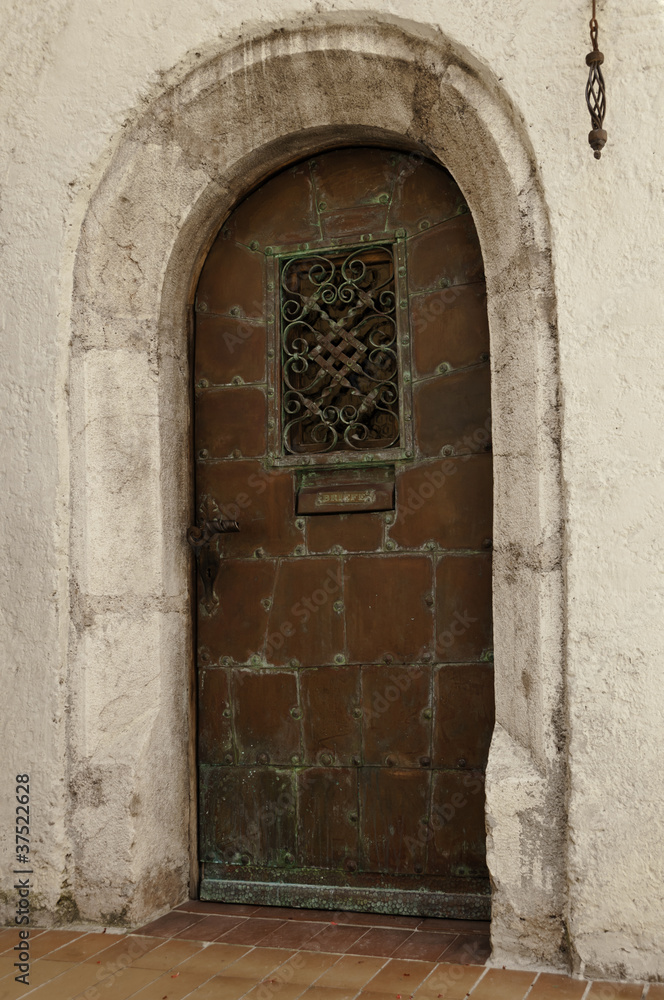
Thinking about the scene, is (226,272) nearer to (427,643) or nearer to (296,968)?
(427,643)

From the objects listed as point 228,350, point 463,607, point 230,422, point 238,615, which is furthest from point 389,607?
point 228,350

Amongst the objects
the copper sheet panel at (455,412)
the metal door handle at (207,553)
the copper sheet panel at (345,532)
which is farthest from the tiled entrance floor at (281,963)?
the copper sheet panel at (455,412)

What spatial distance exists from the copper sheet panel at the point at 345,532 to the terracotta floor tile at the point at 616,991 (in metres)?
1.50

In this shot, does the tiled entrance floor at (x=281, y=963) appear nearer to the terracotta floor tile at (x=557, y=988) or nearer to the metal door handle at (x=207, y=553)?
the terracotta floor tile at (x=557, y=988)

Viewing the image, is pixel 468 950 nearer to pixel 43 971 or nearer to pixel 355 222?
pixel 43 971

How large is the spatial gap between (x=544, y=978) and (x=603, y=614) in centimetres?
104

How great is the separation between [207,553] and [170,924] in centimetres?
129

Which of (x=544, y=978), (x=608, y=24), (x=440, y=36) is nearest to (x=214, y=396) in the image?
(x=440, y=36)

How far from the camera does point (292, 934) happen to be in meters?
3.11

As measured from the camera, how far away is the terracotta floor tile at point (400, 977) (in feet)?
8.70

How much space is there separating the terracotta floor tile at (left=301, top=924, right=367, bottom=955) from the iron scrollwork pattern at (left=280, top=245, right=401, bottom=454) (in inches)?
63.6

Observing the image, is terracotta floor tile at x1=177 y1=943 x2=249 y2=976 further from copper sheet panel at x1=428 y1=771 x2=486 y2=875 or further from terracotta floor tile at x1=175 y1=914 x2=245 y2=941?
copper sheet panel at x1=428 y1=771 x2=486 y2=875

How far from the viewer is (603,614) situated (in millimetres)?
2748

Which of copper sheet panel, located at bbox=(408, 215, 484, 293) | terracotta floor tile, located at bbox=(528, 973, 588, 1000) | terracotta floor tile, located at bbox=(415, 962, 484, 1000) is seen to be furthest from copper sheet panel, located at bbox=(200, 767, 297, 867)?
copper sheet panel, located at bbox=(408, 215, 484, 293)
